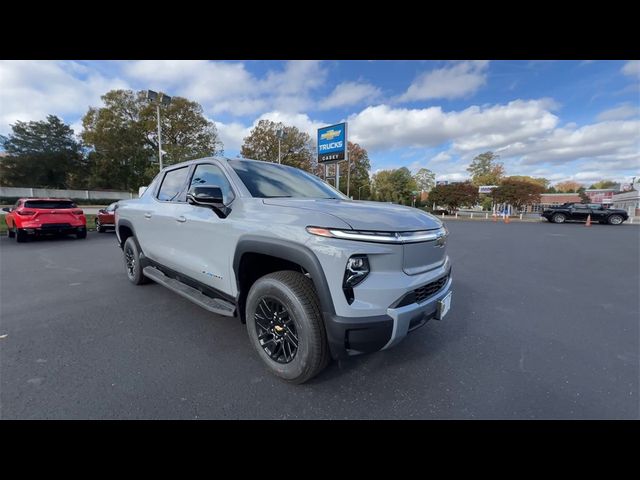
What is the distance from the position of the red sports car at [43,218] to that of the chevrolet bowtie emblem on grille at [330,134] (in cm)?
1463

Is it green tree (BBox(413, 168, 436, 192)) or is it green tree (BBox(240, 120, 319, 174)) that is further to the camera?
green tree (BBox(413, 168, 436, 192))

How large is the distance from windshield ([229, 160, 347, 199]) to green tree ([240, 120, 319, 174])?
3741cm

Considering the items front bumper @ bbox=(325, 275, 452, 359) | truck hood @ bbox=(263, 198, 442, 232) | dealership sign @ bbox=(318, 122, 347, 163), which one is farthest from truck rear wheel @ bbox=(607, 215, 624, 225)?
front bumper @ bbox=(325, 275, 452, 359)

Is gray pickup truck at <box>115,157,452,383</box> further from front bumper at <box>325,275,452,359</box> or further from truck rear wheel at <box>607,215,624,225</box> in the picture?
truck rear wheel at <box>607,215,624,225</box>

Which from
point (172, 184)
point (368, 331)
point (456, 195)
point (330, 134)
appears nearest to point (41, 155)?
point (330, 134)

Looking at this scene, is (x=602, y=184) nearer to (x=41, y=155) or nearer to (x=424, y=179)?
(x=424, y=179)

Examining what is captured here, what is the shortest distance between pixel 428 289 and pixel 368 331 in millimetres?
677

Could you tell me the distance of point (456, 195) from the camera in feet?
115

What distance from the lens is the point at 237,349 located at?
275 centimetres

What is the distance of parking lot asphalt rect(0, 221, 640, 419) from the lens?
1985mm

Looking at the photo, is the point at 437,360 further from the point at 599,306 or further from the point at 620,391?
the point at 599,306

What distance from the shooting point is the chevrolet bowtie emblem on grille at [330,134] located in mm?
19109
